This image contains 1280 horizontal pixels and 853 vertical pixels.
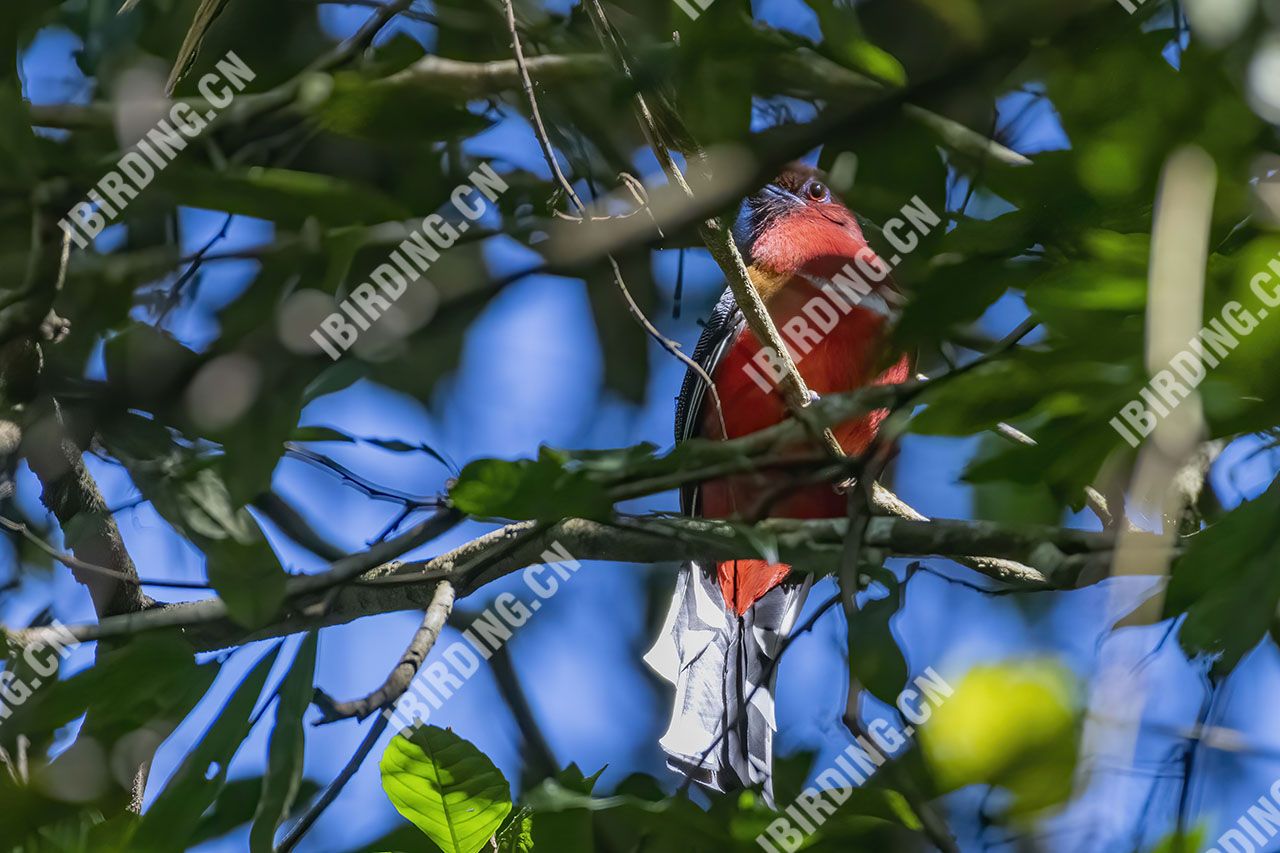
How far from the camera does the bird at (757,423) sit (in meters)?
3.46

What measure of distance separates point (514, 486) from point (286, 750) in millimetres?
453

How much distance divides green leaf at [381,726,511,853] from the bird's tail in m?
0.95

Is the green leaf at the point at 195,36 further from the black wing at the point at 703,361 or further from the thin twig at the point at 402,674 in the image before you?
the black wing at the point at 703,361

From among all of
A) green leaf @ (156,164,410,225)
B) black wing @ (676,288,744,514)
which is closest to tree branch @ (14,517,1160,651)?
green leaf @ (156,164,410,225)

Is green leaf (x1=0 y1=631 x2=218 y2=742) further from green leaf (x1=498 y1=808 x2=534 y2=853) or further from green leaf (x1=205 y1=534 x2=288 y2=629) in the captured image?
green leaf (x1=498 y1=808 x2=534 y2=853)

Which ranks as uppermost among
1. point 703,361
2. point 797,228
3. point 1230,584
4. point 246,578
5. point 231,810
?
point 797,228

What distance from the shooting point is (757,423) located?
154 inches

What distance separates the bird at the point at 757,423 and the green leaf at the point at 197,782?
1.62 meters

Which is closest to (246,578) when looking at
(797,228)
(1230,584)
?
(1230,584)

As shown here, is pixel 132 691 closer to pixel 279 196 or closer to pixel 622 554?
pixel 279 196

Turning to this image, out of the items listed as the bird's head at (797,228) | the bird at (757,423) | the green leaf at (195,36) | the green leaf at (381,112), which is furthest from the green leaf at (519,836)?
the bird's head at (797,228)

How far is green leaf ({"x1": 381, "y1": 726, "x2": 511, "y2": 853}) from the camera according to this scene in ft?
5.75

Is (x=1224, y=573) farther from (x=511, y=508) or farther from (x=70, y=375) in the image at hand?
(x=70, y=375)

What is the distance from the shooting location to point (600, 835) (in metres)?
2.41
